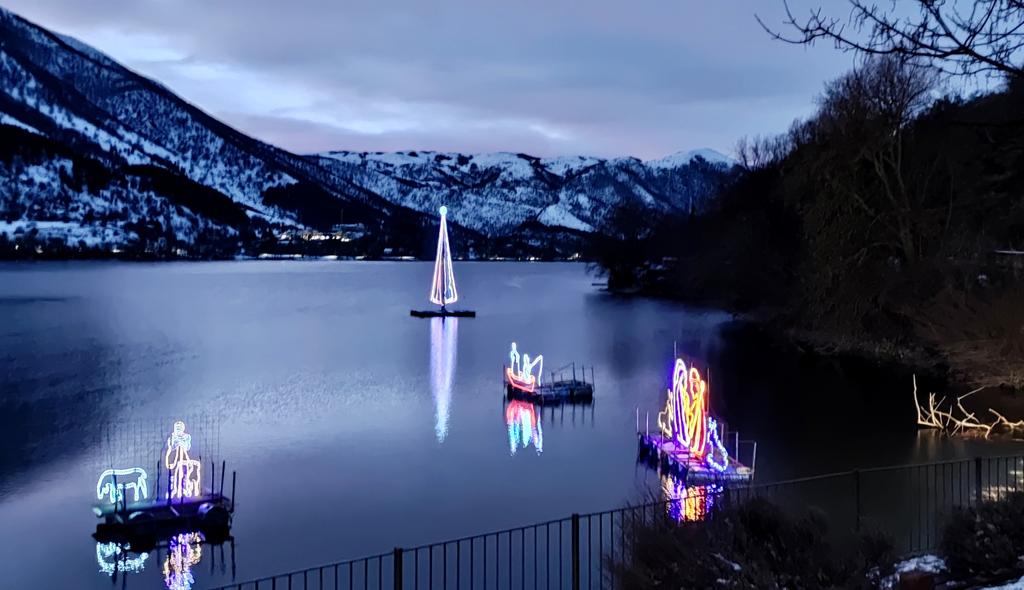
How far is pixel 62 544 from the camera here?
621 inches

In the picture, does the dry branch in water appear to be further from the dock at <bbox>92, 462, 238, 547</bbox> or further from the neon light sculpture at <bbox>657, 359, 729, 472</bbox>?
the dock at <bbox>92, 462, 238, 547</bbox>

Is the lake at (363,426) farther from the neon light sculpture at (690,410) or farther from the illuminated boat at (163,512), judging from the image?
the neon light sculpture at (690,410)

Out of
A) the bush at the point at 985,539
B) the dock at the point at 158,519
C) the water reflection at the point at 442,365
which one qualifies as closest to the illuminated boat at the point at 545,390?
the water reflection at the point at 442,365

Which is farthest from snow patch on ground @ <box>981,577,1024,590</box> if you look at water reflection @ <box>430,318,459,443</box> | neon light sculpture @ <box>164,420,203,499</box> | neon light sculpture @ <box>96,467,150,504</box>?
water reflection @ <box>430,318,459,443</box>

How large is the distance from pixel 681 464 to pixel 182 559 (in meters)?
10.3

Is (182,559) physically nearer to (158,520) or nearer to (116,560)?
(116,560)

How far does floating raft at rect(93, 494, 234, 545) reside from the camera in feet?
51.9

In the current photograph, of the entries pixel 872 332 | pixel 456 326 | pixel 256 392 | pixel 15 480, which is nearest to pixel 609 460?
pixel 15 480

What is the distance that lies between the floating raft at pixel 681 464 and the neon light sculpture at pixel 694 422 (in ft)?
0.46

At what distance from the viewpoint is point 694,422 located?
64.7 feet

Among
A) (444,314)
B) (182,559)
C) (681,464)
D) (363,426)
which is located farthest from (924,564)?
(444,314)

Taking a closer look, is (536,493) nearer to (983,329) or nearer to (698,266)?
(983,329)

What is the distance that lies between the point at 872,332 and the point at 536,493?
74.2 feet

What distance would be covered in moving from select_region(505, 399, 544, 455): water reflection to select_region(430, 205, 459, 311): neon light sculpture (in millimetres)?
34085
